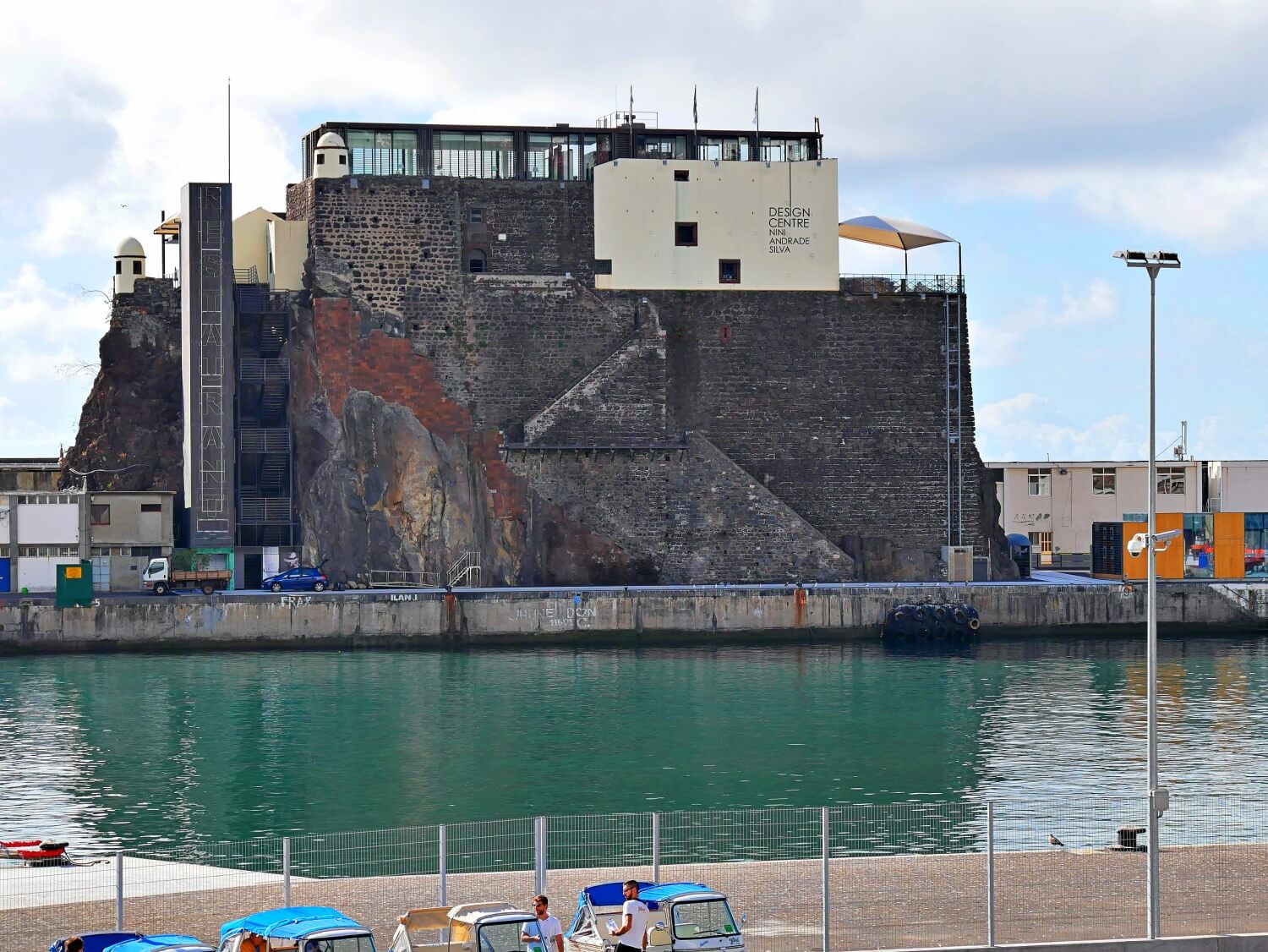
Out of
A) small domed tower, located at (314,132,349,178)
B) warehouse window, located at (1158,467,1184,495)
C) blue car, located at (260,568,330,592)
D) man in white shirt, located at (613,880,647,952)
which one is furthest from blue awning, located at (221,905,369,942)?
warehouse window, located at (1158,467,1184,495)

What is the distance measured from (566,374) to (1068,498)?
36.3m

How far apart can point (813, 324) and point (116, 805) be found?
4848 cm

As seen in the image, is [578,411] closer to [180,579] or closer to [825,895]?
[180,579]

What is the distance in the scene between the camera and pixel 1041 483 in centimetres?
10019

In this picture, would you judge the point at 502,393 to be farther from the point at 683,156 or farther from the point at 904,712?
the point at 904,712

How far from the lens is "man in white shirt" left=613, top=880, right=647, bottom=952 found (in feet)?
61.0

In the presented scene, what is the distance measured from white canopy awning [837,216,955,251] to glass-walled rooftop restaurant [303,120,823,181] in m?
4.14

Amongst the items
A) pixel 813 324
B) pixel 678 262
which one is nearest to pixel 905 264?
pixel 813 324

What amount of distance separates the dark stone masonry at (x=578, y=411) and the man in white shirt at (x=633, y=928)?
56905 mm

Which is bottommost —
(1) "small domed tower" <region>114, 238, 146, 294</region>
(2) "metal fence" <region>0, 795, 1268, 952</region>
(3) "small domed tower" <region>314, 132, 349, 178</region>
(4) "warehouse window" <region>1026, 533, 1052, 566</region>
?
(2) "metal fence" <region>0, 795, 1268, 952</region>

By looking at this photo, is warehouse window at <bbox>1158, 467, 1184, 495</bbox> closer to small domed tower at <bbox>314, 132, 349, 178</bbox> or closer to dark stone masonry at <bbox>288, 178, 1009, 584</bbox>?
dark stone masonry at <bbox>288, 178, 1009, 584</bbox>

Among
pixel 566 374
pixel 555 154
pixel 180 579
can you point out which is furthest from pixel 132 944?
pixel 555 154

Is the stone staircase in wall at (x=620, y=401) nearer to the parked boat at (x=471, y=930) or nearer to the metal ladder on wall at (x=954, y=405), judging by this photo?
the metal ladder on wall at (x=954, y=405)

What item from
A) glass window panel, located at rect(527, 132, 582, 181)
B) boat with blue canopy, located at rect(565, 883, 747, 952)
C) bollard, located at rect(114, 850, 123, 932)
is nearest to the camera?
boat with blue canopy, located at rect(565, 883, 747, 952)
